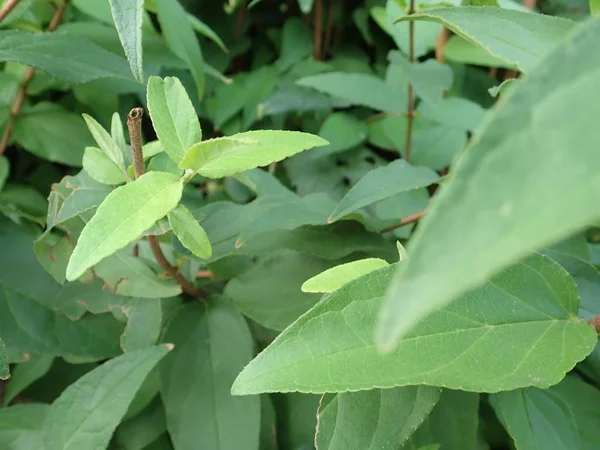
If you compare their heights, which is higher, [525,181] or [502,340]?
[525,181]

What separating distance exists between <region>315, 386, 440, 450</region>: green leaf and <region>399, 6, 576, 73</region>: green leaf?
7.4 inches

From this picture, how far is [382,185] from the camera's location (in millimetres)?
428

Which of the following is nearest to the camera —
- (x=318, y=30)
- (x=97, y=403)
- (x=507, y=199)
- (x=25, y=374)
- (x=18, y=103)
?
(x=507, y=199)

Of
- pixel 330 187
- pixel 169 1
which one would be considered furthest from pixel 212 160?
pixel 330 187

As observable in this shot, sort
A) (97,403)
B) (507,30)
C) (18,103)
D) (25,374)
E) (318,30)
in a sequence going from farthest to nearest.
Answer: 1. (318,30)
2. (18,103)
3. (25,374)
4. (97,403)
5. (507,30)

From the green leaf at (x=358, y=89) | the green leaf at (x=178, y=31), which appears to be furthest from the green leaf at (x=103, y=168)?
the green leaf at (x=358, y=89)

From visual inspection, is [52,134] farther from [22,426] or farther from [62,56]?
[22,426]

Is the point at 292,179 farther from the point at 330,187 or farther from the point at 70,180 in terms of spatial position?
the point at 70,180

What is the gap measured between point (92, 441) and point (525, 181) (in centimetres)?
34

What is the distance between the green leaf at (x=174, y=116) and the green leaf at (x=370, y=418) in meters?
0.17

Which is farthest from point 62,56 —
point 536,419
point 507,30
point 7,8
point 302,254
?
point 536,419

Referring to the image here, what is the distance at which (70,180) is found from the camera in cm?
40

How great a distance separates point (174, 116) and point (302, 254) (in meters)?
0.18

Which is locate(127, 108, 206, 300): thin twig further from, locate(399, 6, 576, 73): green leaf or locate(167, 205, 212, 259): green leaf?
locate(399, 6, 576, 73): green leaf
